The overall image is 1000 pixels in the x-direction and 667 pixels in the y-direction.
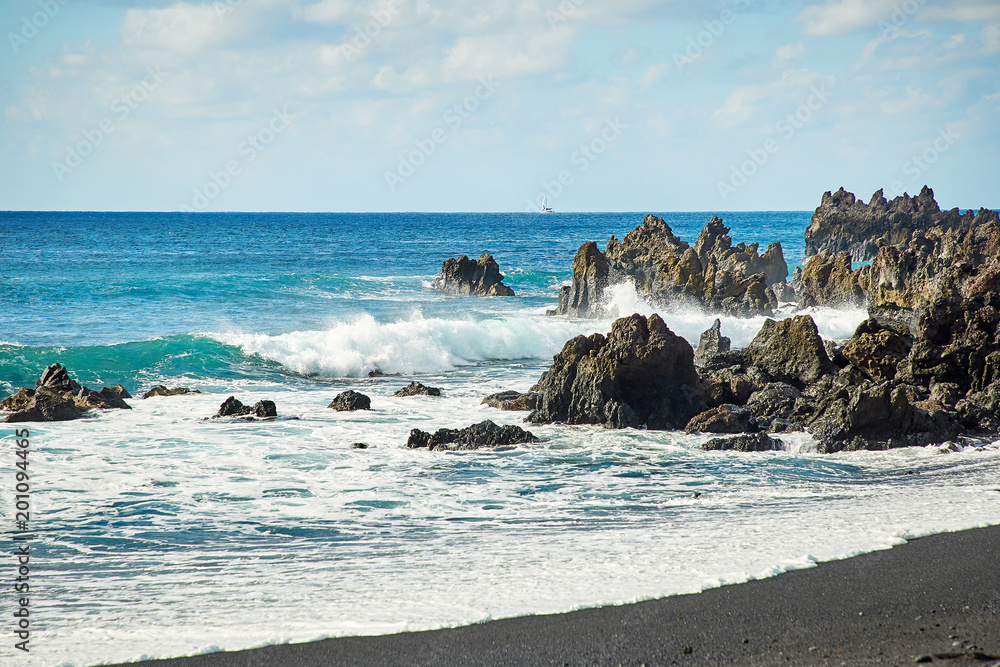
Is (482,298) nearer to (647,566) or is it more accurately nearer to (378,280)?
(378,280)

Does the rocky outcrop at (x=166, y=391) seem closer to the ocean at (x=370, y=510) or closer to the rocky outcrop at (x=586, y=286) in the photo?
the ocean at (x=370, y=510)

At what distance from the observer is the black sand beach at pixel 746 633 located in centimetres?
498

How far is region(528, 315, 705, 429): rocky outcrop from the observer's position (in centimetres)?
1309

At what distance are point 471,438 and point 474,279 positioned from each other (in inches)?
1121

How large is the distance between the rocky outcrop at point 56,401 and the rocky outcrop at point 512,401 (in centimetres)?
693

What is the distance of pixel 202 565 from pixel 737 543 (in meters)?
4.88

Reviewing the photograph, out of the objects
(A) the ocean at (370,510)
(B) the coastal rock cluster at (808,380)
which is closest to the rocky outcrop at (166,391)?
(A) the ocean at (370,510)

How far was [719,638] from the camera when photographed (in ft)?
17.2

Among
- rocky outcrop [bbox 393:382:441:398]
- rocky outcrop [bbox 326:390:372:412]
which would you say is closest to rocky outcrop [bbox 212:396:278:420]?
rocky outcrop [bbox 326:390:372:412]

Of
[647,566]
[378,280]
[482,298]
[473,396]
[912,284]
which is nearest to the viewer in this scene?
[647,566]

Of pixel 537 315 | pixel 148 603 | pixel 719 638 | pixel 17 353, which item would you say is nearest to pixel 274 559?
pixel 148 603

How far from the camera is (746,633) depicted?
5.30 m

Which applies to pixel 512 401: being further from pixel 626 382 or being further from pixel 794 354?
pixel 794 354

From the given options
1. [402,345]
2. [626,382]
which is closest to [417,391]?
[626,382]
